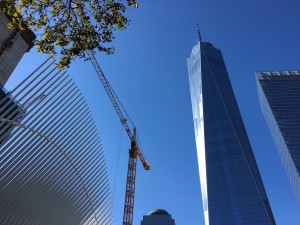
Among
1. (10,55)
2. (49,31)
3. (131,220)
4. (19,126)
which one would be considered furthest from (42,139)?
(10,55)

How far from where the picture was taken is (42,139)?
28.7 meters

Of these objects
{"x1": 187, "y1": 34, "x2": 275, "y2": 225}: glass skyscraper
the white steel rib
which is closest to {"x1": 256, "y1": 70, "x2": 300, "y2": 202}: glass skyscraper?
{"x1": 187, "y1": 34, "x2": 275, "y2": 225}: glass skyscraper

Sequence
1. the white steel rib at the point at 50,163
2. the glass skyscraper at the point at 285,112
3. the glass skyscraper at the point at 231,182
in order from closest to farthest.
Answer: the white steel rib at the point at 50,163, the glass skyscraper at the point at 285,112, the glass skyscraper at the point at 231,182

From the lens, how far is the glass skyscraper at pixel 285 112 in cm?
16288

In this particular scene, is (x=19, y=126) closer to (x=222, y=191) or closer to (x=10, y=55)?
(x=10, y=55)

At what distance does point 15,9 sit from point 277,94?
184m

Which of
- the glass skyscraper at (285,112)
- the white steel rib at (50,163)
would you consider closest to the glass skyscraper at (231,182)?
the glass skyscraper at (285,112)

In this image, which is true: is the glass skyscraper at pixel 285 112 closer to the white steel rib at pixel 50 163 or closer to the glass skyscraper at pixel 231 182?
the glass skyscraper at pixel 231 182

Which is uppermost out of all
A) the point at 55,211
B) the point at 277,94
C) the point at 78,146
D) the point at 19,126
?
the point at 277,94

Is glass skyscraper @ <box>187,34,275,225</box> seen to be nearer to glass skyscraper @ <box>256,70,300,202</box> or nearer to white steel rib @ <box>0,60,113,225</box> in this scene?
glass skyscraper @ <box>256,70,300,202</box>

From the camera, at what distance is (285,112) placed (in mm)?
177125

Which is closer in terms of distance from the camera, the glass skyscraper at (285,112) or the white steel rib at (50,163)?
the white steel rib at (50,163)

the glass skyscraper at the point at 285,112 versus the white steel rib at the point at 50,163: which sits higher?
the glass skyscraper at the point at 285,112

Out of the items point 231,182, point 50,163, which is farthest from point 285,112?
point 50,163
